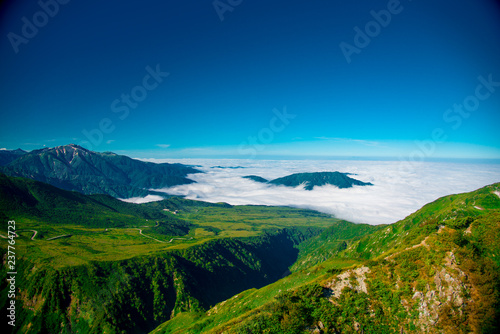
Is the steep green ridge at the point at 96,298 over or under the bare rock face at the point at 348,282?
under

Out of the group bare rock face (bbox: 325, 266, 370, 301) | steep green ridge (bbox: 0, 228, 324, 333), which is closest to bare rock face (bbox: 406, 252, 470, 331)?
bare rock face (bbox: 325, 266, 370, 301)

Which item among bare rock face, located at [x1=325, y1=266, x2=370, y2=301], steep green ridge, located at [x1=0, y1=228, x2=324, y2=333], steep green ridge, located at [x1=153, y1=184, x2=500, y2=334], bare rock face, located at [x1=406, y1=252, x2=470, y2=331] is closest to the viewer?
steep green ridge, located at [x1=153, y1=184, x2=500, y2=334]

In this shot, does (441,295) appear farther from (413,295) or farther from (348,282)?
(348,282)

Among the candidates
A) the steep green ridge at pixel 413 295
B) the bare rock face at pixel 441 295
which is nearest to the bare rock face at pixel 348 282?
the steep green ridge at pixel 413 295

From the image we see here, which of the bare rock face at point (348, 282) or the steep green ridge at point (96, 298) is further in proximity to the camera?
the steep green ridge at point (96, 298)

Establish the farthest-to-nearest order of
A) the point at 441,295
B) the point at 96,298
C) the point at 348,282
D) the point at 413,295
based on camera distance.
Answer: the point at 96,298, the point at 348,282, the point at 413,295, the point at 441,295

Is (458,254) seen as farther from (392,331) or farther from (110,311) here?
(110,311)

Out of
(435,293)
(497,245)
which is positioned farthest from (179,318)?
(497,245)

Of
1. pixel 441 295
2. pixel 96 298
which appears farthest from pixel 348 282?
pixel 96 298

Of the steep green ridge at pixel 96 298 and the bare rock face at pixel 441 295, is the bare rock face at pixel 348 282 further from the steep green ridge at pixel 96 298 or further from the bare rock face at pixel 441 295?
the steep green ridge at pixel 96 298

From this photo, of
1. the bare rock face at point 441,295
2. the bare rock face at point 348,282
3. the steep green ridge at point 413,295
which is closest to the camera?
the steep green ridge at point 413,295

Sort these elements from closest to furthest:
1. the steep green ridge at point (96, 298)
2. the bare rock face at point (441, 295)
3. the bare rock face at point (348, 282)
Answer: the bare rock face at point (441, 295) < the bare rock face at point (348, 282) < the steep green ridge at point (96, 298)

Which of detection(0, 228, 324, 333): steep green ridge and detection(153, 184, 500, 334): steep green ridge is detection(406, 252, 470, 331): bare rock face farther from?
detection(0, 228, 324, 333): steep green ridge
